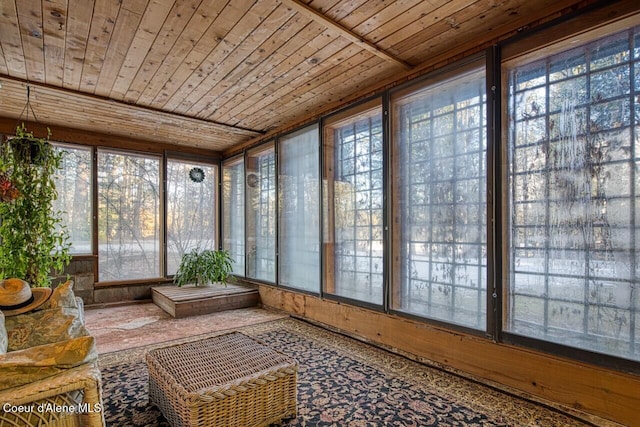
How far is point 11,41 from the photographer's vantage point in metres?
2.56

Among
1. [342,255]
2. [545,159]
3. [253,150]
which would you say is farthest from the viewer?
[253,150]

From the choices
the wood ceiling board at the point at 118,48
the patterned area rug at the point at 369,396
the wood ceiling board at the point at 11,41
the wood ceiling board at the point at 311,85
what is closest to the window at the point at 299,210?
the wood ceiling board at the point at 311,85

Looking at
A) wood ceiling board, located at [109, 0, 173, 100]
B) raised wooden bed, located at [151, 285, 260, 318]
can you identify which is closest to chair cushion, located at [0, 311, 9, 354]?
wood ceiling board, located at [109, 0, 173, 100]

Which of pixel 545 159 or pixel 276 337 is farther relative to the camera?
pixel 276 337

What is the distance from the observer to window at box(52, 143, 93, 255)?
15.9ft

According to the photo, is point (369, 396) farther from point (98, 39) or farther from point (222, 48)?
point (98, 39)

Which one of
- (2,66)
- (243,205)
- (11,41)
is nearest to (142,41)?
(11,41)

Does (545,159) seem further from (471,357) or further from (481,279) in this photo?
(471,357)

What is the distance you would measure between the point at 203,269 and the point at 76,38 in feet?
11.6

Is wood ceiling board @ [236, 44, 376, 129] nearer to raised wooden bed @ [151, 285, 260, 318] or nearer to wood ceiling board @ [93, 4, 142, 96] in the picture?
wood ceiling board @ [93, 4, 142, 96]

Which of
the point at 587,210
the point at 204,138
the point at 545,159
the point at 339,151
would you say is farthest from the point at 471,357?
the point at 204,138

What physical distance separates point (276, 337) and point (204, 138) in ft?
11.0

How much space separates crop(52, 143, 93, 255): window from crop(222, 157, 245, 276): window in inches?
78.0

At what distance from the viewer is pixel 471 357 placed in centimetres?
259
